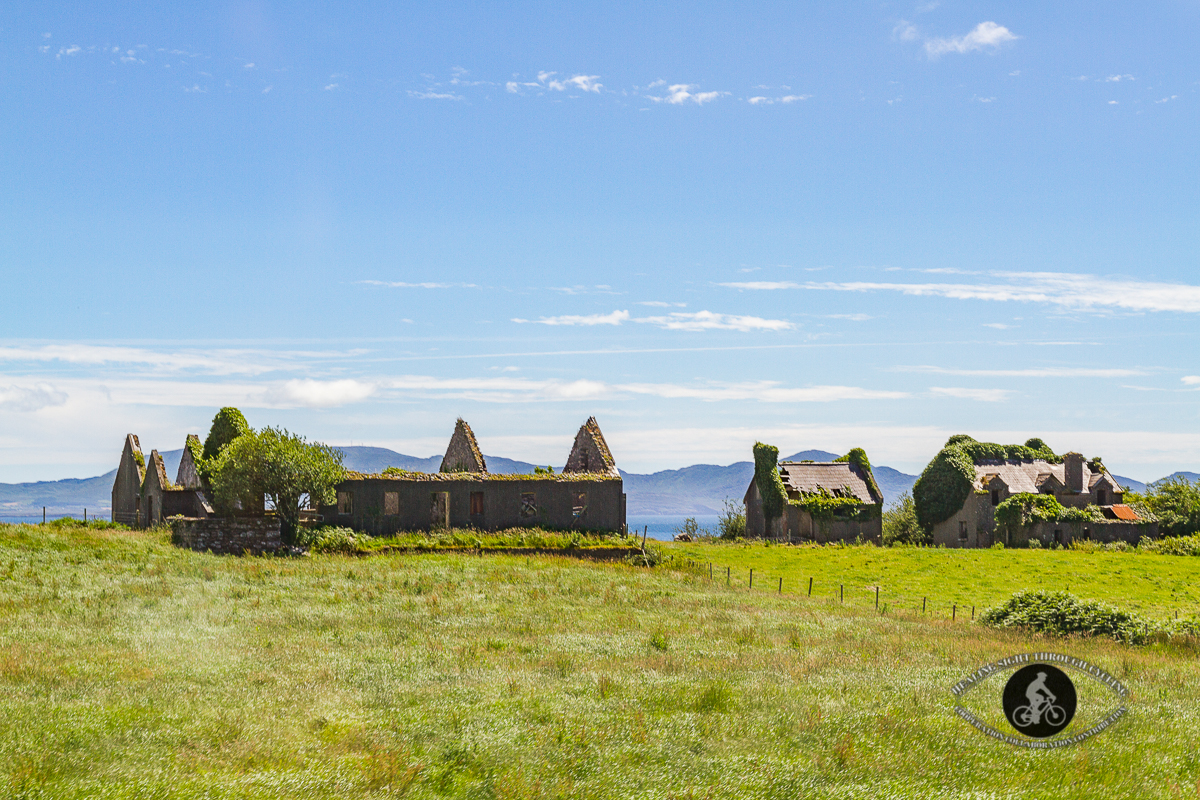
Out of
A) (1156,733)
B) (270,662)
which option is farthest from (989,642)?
(270,662)

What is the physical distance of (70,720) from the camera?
12680 millimetres

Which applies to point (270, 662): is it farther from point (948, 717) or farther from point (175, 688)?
point (948, 717)

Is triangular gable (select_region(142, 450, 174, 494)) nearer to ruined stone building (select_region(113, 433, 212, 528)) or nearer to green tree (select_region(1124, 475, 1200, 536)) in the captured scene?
ruined stone building (select_region(113, 433, 212, 528))

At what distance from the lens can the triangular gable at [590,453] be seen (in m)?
50.5

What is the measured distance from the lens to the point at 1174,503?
2574 inches

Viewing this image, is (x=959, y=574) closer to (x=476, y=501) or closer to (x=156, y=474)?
(x=476, y=501)

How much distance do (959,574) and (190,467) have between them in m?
39.4

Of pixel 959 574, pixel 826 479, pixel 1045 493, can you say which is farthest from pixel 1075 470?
pixel 959 574

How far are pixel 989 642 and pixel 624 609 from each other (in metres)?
9.70

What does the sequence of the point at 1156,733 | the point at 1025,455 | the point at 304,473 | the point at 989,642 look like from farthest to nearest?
the point at 1025,455
the point at 304,473
the point at 989,642
the point at 1156,733

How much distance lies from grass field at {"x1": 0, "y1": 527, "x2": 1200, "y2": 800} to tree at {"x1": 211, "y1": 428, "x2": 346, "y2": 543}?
1529 centimetres

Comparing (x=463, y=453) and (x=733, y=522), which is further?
(x=733, y=522)

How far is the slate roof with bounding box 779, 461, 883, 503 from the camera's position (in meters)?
65.6

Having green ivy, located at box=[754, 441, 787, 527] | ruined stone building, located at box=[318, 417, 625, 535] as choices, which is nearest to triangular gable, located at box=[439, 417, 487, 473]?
ruined stone building, located at box=[318, 417, 625, 535]
